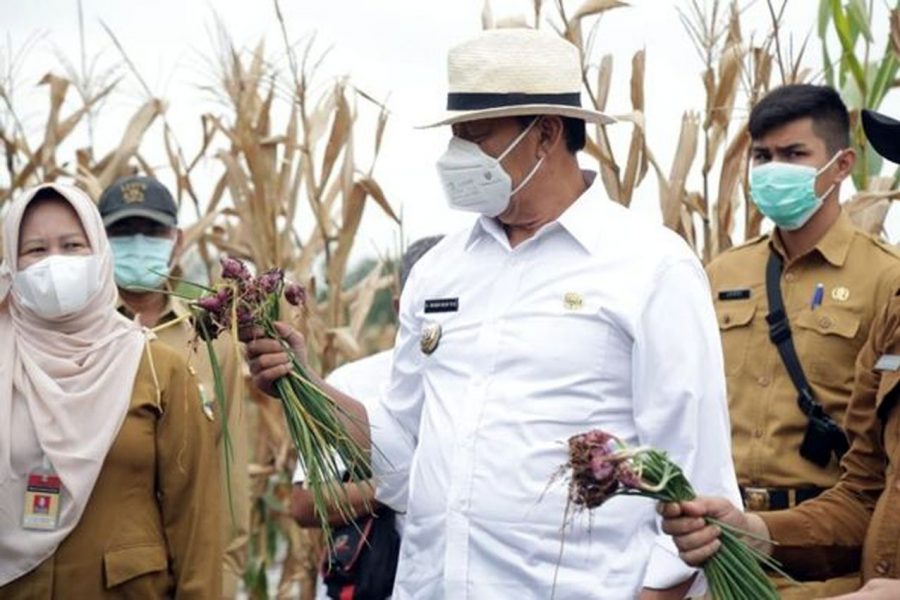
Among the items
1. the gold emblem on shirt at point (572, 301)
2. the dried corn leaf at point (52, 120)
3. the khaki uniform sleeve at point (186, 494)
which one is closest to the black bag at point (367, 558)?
the khaki uniform sleeve at point (186, 494)

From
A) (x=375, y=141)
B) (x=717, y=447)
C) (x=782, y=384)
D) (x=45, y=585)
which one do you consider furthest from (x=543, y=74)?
(x=375, y=141)

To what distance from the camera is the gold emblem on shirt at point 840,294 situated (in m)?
5.62

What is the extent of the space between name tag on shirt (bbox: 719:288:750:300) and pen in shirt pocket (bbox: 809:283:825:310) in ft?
0.74

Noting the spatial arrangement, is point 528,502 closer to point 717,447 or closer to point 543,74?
point 717,447

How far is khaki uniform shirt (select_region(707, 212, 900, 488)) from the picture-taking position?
5.52 m

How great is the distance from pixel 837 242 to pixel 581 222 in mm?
1409

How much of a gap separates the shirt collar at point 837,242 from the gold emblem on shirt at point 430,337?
1487mm

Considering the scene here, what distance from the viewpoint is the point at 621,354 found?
14.5ft

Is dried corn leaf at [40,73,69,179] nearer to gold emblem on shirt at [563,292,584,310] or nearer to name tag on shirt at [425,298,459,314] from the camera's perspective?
name tag on shirt at [425,298,459,314]

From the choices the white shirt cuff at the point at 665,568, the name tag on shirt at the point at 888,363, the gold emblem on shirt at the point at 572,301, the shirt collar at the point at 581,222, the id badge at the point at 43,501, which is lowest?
the id badge at the point at 43,501

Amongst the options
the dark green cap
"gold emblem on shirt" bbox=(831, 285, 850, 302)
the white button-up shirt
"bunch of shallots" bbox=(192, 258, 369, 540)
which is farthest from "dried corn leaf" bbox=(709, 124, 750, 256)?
"bunch of shallots" bbox=(192, 258, 369, 540)

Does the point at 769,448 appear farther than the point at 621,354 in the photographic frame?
Yes

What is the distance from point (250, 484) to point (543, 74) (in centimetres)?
349

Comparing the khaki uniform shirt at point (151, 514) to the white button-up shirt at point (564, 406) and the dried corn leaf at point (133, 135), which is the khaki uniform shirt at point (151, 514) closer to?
the white button-up shirt at point (564, 406)
